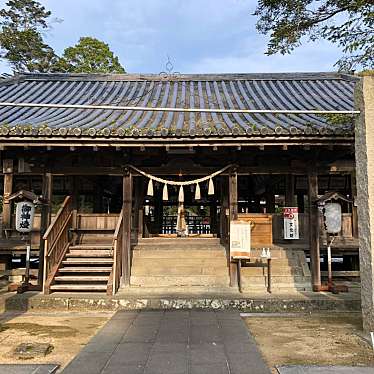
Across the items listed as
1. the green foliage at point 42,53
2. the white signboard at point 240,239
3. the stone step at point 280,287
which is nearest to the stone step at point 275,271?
the stone step at point 280,287

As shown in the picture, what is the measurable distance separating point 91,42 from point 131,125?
27.0 metres

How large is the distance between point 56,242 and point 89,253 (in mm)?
992

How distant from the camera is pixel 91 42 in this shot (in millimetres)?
32219

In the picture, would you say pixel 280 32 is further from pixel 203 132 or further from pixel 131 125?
pixel 131 125

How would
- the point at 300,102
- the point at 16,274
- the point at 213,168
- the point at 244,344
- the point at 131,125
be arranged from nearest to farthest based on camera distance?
1. the point at 244,344
2. the point at 131,125
3. the point at 213,168
4. the point at 16,274
5. the point at 300,102

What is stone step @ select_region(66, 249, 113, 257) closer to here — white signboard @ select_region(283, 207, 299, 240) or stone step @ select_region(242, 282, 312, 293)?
stone step @ select_region(242, 282, 312, 293)

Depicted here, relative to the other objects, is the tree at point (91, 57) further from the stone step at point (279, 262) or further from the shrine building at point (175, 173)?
the stone step at point (279, 262)

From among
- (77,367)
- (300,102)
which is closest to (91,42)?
(300,102)

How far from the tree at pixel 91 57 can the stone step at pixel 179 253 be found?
25036mm

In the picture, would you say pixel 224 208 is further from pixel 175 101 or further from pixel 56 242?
pixel 56 242

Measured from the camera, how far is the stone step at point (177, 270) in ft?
29.8

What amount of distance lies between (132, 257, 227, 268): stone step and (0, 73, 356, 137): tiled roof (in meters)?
3.35

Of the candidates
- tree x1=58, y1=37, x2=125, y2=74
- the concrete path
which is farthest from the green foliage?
the concrete path

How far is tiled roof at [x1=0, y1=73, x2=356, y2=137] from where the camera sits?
7793 millimetres
